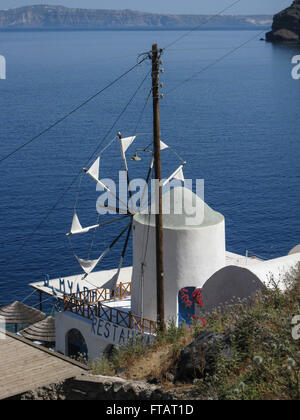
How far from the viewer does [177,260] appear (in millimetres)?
27109

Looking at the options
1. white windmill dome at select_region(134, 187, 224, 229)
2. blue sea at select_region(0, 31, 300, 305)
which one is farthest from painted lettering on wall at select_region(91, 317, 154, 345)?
blue sea at select_region(0, 31, 300, 305)

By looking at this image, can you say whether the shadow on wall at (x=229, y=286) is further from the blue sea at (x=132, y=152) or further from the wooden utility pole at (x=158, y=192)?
the blue sea at (x=132, y=152)

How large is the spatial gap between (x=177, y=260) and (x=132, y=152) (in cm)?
5983

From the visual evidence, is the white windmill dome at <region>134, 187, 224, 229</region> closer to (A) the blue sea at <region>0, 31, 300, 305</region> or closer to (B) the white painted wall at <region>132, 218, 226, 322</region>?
(B) the white painted wall at <region>132, 218, 226, 322</region>

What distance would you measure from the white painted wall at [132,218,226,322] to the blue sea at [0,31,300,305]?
2090cm

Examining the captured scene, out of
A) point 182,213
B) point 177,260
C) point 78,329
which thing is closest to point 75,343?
point 78,329

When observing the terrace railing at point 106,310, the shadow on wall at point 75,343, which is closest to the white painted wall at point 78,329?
the shadow on wall at point 75,343

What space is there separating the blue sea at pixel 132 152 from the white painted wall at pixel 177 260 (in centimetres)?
2090

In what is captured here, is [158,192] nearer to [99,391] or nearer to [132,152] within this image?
[99,391]

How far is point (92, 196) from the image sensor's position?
220ft

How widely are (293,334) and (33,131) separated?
274ft

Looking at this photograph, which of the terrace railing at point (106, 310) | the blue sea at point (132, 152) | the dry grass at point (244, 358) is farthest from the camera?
the blue sea at point (132, 152)

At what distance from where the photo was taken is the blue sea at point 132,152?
55438mm
